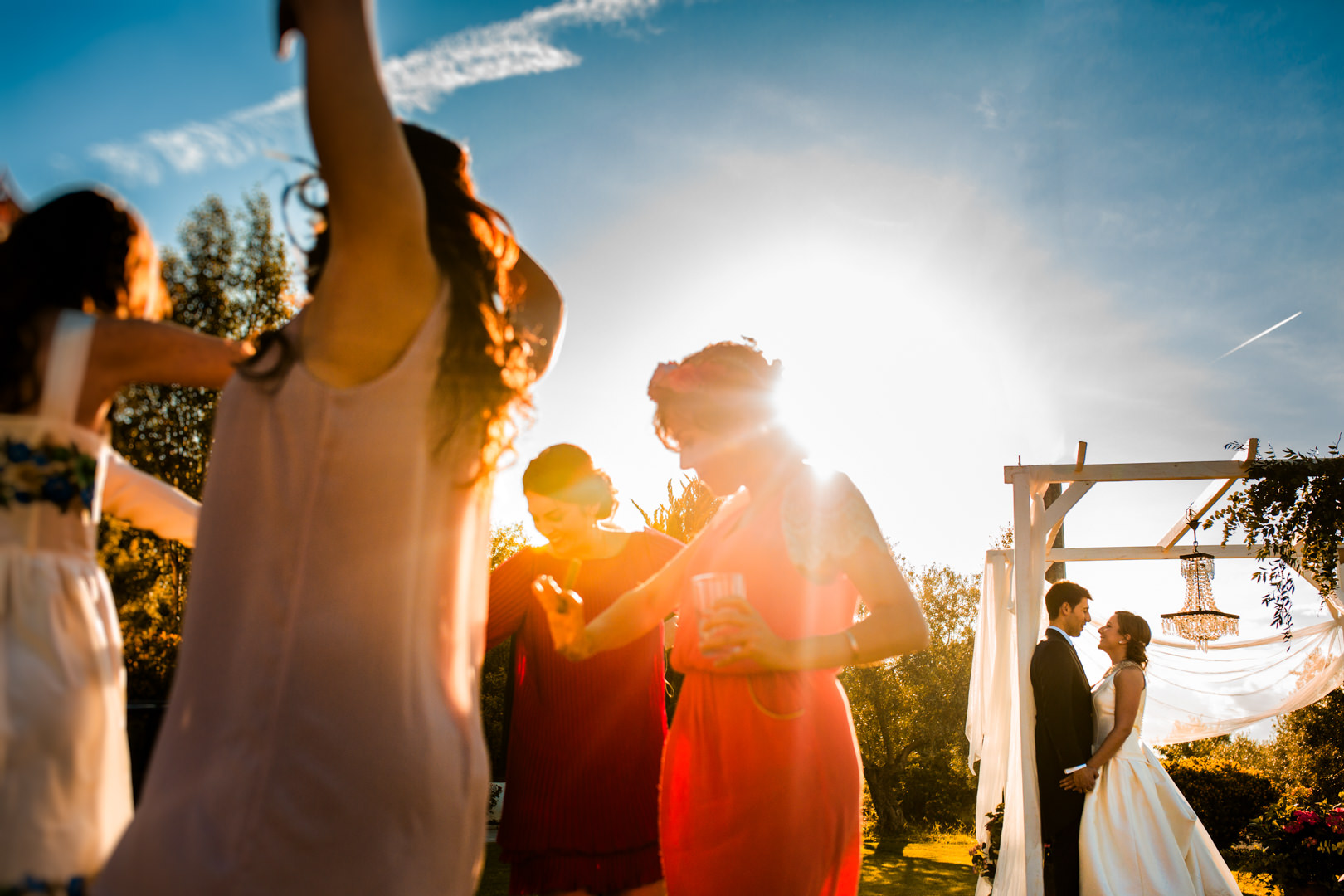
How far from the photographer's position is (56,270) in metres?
1.03

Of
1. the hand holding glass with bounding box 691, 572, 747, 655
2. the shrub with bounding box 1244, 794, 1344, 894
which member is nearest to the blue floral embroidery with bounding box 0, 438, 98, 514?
the hand holding glass with bounding box 691, 572, 747, 655

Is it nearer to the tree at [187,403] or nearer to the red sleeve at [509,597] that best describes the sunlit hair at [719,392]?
the red sleeve at [509,597]

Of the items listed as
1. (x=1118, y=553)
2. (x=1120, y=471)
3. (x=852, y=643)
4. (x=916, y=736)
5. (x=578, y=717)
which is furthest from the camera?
(x=916, y=736)

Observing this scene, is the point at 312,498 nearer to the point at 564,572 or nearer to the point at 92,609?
the point at 92,609

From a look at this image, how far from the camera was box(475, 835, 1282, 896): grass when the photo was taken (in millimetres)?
9680

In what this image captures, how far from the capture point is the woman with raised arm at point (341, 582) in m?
0.74

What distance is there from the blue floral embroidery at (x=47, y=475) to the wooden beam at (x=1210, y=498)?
26.1 ft

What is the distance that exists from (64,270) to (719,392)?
1.23 meters

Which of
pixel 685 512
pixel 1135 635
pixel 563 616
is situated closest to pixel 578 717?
pixel 563 616

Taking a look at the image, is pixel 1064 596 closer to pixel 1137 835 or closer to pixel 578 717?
pixel 1137 835

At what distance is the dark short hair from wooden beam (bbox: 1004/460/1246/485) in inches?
34.4

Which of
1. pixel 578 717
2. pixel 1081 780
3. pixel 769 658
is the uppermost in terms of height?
pixel 769 658

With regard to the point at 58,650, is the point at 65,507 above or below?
above

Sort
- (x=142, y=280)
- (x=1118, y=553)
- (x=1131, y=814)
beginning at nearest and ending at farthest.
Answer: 1. (x=142, y=280)
2. (x=1131, y=814)
3. (x=1118, y=553)
